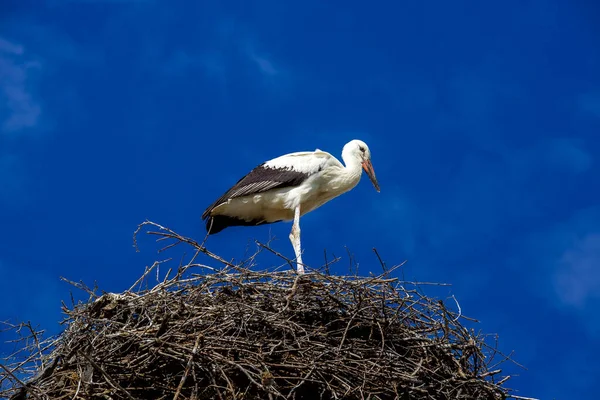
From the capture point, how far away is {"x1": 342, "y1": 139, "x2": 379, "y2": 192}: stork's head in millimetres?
9289

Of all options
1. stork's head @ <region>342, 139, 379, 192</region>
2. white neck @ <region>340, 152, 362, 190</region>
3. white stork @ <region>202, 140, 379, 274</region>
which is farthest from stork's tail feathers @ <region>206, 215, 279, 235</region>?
stork's head @ <region>342, 139, 379, 192</region>

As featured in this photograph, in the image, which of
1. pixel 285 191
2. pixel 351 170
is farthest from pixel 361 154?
pixel 285 191

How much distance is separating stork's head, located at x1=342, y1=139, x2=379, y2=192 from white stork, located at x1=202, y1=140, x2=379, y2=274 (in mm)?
163

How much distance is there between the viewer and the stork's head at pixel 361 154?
9.29m

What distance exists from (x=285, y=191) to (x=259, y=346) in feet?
11.0

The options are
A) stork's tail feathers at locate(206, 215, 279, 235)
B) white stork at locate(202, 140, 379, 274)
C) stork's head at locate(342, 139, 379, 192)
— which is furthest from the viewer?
stork's head at locate(342, 139, 379, 192)

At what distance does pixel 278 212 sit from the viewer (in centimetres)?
895

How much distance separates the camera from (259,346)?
5500 millimetres

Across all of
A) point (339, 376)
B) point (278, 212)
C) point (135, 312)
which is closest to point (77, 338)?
point (135, 312)

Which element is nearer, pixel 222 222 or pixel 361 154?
pixel 222 222

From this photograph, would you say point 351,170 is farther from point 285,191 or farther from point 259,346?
point 259,346

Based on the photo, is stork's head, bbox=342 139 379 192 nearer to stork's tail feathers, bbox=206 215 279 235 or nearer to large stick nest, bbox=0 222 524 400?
stork's tail feathers, bbox=206 215 279 235

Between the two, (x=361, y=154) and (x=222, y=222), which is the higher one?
(x=361, y=154)

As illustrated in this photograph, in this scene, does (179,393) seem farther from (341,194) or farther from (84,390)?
(341,194)
